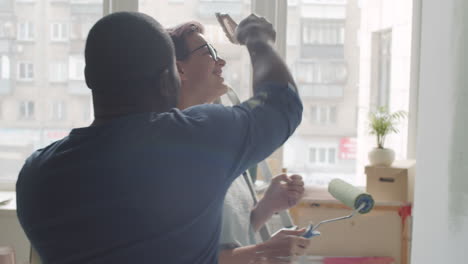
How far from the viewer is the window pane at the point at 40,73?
3.22 metres

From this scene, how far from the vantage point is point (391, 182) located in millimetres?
2889

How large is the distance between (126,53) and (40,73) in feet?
8.55

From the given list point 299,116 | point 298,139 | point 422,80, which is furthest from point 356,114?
point 299,116

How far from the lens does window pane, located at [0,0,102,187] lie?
322 centimetres

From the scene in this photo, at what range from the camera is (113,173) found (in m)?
0.81

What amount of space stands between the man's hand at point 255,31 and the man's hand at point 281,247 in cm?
49

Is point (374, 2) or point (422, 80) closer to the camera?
point (422, 80)

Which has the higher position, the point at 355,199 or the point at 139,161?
the point at 139,161

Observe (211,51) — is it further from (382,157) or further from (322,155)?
(322,155)

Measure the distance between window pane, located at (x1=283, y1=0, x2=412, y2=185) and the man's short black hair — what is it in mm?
2440

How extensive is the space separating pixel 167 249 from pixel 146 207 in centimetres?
7

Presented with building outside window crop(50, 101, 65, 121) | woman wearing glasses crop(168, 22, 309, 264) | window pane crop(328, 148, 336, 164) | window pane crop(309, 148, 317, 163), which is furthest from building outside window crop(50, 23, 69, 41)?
woman wearing glasses crop(168, 22, 309, 264)

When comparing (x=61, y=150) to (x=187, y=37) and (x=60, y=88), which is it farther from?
(x=60, y=88)

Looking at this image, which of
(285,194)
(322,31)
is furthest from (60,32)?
(285,194)
